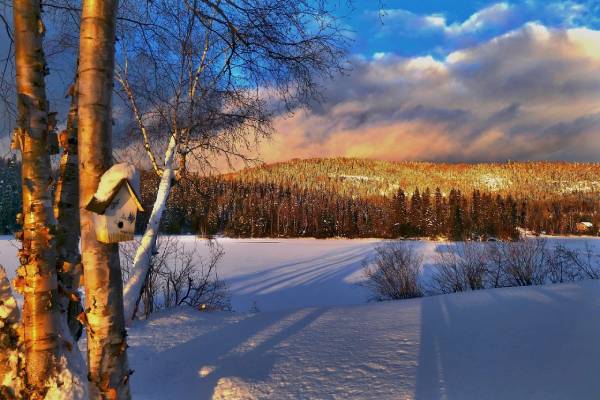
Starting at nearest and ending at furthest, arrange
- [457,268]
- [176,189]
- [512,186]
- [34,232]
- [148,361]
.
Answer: [34,232] → [148,361] → [176,189] → [457,268] → [512,186]

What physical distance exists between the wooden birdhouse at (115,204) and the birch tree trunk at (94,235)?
0.19 ft

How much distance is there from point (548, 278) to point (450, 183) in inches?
7149

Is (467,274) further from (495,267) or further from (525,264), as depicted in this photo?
(525,264)

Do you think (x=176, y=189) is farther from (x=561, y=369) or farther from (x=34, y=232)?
(x=561, y=369)

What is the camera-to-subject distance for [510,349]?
12.6 feet

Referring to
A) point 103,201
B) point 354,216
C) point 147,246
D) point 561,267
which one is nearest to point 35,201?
point 103,201

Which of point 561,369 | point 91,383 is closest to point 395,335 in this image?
point 561,369

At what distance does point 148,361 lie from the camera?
3955mm

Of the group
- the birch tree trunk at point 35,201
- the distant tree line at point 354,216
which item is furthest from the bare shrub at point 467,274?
the distant tree line at point 354,216

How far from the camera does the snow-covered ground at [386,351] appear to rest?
10.2ft

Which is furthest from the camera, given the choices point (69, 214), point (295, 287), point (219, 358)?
point (295, 287)

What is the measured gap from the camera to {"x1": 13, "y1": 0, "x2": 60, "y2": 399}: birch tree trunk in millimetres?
2334

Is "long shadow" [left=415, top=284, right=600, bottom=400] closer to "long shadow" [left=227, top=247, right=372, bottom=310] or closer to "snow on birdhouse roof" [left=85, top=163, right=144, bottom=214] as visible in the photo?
"snow on birdhouse roof" [left=85, top=163, right=144, bottom=214]

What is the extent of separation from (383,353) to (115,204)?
3.09 meters
